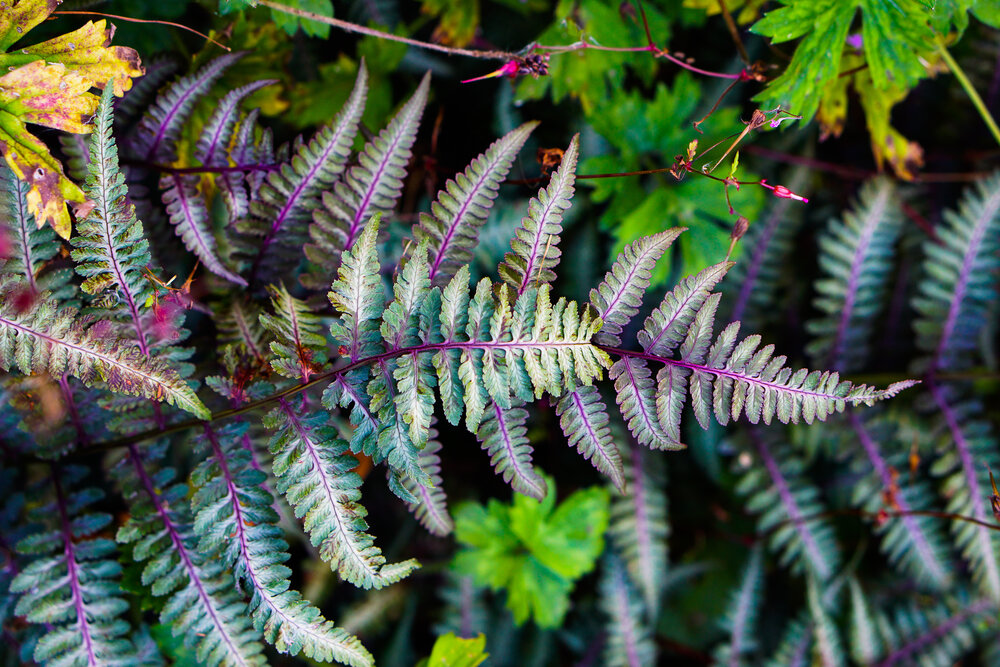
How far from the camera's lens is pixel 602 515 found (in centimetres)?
205

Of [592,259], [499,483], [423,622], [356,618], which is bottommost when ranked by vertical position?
[423,622]

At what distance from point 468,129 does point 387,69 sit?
380 millimetres

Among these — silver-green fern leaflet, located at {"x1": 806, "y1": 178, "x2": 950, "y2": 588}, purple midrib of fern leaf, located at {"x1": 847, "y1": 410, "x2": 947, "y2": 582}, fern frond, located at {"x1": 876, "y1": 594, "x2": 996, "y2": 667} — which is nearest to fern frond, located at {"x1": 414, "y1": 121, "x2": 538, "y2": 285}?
silver-green fern leaflet, located at {"x1": 806, "y1": 178, "x2": 950, "y2": 588}

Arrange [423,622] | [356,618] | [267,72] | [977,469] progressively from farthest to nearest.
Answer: [423,622] < [356,618] < [977,469] < [267,72]

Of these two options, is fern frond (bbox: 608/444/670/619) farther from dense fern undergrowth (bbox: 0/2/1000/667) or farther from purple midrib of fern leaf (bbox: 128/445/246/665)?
purple midrib of fern leaf (bbox: 128/445/246/665)

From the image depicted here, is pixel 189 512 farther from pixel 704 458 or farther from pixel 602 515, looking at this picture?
pixel 704 458

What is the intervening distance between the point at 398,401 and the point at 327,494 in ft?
0.77

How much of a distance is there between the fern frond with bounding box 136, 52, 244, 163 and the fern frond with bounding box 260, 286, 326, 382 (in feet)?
1.73

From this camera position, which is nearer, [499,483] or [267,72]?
[267,72]

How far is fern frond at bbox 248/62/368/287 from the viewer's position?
1.39m

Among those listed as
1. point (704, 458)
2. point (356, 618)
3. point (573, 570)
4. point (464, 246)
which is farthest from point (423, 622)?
point (464, 246)

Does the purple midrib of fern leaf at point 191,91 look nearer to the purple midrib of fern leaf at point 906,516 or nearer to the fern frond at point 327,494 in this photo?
the fern frond at point 327,494

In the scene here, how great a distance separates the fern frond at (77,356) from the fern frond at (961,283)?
2.36 meters

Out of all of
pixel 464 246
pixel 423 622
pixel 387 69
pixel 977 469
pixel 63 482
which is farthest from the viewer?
pixel 423 622
